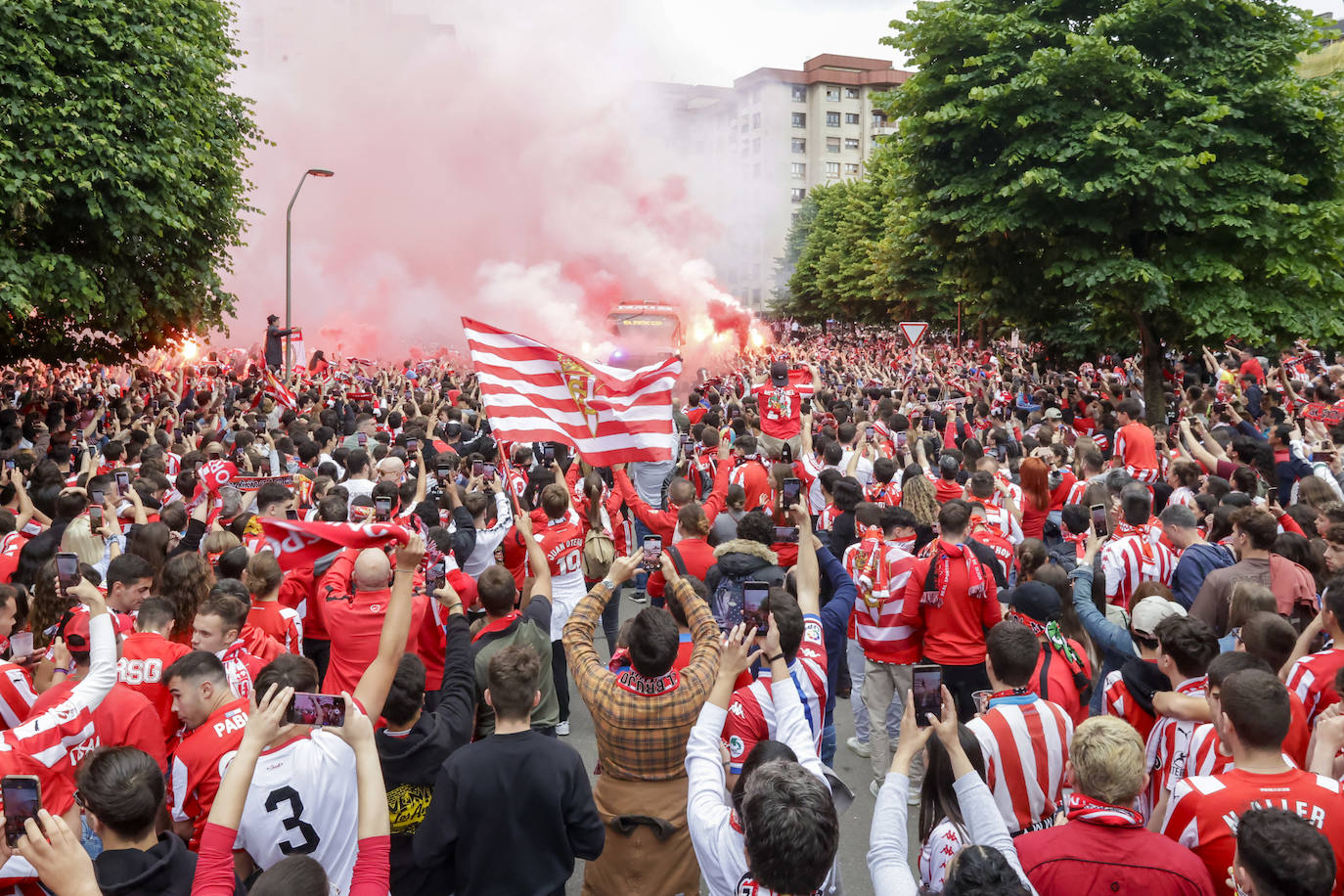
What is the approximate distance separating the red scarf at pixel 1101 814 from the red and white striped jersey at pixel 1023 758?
2.51ft

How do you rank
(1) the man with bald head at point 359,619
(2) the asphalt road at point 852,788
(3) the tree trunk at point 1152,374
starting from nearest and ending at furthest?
1. (1) the man with bald head at point 359,619
2. (2) the asphalt road at point 852,788
3. (3) the tree trunk at point 1152,374

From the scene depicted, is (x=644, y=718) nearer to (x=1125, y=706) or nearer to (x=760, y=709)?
(x=760, y=709)

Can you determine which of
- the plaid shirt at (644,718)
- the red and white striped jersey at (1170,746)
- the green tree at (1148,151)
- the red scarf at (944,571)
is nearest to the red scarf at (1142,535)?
the red scarf at (944,571)

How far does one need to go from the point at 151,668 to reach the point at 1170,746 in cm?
471

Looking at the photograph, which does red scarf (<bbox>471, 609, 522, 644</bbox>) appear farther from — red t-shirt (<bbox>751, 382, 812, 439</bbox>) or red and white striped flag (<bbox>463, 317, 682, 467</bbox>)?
red t-shirt (<bbox>751, 382, 812, 439</bbox>)

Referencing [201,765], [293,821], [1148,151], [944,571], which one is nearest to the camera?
[293,821]

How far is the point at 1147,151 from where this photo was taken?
648 inches

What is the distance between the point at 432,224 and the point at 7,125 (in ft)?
120

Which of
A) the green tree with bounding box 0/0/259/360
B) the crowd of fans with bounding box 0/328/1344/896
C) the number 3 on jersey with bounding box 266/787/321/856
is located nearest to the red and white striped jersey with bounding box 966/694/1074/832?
the crowd of fans with bounding box 0/328/1344/896

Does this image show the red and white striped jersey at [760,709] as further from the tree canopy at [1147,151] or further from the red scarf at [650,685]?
the tree canopy at [1147,151]

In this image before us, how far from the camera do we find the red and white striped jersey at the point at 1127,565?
6.71m

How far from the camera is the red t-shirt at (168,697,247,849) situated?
3.98 metres

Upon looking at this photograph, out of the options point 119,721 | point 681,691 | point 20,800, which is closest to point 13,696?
point 119,721

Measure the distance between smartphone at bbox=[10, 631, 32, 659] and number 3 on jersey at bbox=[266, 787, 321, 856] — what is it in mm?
2936
